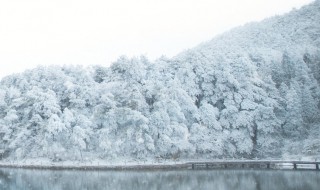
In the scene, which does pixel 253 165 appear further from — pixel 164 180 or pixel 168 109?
pixel 168 109

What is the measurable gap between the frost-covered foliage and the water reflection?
6.94 meters

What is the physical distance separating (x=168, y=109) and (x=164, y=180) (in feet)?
51.1

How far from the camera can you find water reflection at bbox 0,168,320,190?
32.0 metres

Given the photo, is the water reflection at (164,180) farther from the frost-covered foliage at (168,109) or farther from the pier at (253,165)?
the frost-covered foliage at (168,109)

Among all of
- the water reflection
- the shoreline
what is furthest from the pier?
the water reflection

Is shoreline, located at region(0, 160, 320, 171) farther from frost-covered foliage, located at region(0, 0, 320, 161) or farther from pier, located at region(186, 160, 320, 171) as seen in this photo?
frost-covered foliage, located at region(0, 0, 320, 161)

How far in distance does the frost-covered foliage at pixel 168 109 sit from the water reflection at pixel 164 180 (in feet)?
22.8

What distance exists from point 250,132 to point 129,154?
15.8 m

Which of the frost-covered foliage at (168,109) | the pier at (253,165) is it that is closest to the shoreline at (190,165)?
the pier at (253,165)

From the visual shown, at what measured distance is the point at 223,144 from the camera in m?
48.7

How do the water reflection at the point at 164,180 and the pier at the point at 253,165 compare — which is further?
the pier at the point at 253,165

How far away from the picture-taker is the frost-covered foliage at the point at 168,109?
48.9 m

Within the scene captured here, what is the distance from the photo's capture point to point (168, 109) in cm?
5094

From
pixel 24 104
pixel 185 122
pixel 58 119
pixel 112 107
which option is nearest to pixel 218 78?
pixel 185 122
